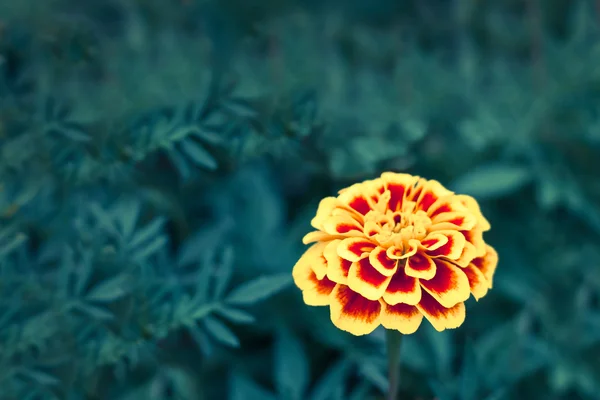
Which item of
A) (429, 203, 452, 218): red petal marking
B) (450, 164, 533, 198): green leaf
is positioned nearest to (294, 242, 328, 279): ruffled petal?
(429, 203, 452, 218): red petal marking

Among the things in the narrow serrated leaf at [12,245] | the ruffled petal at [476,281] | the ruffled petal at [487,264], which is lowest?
the narrow serrated leaf at [12,245]

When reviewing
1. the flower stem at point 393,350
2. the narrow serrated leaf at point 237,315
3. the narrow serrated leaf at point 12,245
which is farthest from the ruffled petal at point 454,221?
the narrow serrated leaf at point 12,245

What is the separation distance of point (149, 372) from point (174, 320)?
244 millimetres

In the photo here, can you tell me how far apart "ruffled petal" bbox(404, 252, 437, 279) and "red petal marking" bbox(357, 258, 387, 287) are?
0.07ft

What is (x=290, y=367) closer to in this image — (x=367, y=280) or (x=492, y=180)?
(x=367, y=280)

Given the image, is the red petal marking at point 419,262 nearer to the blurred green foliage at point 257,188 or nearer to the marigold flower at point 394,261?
the marigold flower at point 394,261

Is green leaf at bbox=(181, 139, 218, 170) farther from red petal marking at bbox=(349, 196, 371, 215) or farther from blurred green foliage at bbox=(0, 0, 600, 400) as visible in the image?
red petal marking at bbox=(349, 196, 371, 215)

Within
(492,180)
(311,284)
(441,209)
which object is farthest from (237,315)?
(492,180)

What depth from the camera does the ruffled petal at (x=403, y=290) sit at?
18.3 inches

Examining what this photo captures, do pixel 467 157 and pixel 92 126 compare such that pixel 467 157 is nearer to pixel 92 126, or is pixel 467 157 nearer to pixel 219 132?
pixel 219 132

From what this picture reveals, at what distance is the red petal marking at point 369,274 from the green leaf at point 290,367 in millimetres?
287

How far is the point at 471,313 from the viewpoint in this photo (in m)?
1.00

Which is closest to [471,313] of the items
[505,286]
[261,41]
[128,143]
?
[505,286]

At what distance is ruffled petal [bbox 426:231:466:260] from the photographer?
0.47 meters
